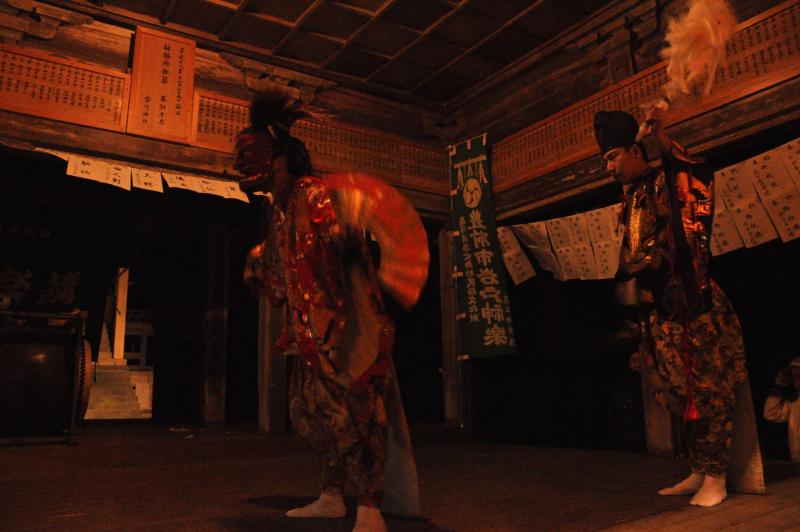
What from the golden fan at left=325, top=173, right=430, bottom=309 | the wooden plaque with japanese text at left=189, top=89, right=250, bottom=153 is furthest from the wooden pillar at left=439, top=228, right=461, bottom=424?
the golden fan at left=325, top=173, right=430, bottom=309

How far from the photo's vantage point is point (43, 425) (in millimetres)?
5027

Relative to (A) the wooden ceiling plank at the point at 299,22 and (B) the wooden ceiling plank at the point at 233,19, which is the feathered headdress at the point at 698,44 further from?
(B) the wooden ceiling plank at the point at 233,19

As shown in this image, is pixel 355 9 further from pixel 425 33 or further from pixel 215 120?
pixel 215 120

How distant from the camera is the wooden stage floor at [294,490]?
2449 millimetres

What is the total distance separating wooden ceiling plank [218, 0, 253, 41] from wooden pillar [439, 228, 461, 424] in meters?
3.19

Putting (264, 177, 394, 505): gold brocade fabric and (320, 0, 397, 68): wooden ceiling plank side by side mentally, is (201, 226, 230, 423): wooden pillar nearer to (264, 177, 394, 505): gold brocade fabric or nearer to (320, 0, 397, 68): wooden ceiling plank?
(320, 0, 397, 68): wooden ceiling plank

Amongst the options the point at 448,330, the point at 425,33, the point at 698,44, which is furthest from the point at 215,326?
the point at 698,44

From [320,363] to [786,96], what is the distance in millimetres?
3947

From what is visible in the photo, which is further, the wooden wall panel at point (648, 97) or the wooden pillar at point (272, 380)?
the wooden pillar at point (272, 380)

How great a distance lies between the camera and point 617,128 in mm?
3123

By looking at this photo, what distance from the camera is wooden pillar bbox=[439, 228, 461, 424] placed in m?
6.70

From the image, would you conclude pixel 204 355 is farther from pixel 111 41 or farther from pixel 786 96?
pixel 786 96

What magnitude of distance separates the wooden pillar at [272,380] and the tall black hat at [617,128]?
357cm

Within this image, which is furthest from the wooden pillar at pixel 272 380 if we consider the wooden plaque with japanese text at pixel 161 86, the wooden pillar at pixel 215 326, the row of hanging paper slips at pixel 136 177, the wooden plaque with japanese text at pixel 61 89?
the wooden pillar at pixel 215 326
